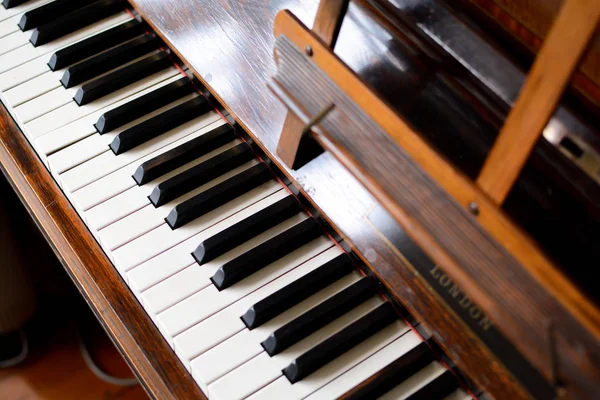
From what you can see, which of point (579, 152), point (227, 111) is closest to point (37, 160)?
point (227, 111)

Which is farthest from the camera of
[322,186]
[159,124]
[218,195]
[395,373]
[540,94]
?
[159,124]

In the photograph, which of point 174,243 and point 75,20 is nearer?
point 174,243

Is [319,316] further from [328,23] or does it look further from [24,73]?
[24,73]

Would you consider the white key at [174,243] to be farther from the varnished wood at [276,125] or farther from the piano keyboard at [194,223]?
the varnished wood at [276,125]

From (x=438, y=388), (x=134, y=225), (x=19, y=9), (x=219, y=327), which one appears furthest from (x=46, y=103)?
(x=438, y=388)

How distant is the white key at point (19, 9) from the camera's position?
1977 millimetres

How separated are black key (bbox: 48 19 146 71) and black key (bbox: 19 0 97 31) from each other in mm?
140

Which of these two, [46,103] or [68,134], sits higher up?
[46,103]

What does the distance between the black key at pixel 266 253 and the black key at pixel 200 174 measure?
0.73 feet

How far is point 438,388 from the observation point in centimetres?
143

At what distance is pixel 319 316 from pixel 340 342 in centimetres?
7

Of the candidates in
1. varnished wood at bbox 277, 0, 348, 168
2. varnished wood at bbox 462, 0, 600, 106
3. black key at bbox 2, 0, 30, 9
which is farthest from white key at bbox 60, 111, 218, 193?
varnished wood at bbox 462, 0, 600, 106

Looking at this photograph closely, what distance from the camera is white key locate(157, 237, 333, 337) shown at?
1.51 meters

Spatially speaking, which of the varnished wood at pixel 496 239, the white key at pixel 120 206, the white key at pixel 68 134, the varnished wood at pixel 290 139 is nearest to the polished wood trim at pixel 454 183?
the varnished wood at pixel 496 239
